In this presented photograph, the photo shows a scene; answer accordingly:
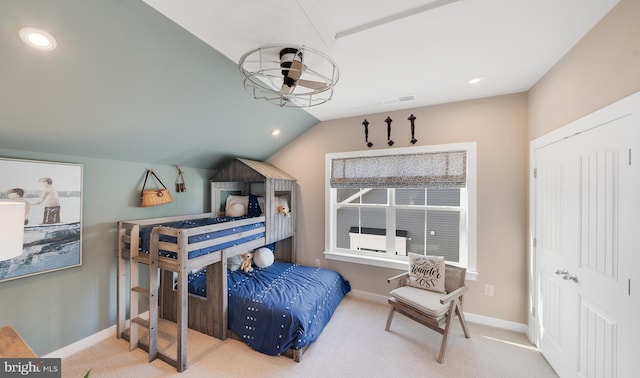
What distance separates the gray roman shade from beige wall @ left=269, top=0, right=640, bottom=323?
182mm

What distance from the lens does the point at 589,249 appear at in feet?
5.09

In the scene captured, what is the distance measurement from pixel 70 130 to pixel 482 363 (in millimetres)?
3970

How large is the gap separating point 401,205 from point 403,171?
481 millimetres

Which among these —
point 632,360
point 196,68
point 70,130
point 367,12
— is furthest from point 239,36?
point 632,360

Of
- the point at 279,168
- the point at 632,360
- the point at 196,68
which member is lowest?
the point at 632,360

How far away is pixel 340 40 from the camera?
1.60 m

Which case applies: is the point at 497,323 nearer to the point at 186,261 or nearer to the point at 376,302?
the point at 376,302

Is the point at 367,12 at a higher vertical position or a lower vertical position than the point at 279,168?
higher

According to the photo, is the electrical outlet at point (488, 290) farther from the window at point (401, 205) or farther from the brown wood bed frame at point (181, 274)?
the brown wood bed frame at point (181, 274)

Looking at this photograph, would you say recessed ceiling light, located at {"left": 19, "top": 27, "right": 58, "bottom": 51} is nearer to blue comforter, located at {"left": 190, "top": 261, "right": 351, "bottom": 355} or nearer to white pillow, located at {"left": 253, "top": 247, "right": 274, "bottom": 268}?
blue comforter, located at {"left": 190, "top": 261, "right": 351, "bottom": 355}

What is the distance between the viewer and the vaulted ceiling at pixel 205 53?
1.28 m

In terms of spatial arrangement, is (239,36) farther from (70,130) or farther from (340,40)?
(70,130)

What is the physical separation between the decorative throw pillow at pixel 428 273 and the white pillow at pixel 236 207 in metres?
2.33

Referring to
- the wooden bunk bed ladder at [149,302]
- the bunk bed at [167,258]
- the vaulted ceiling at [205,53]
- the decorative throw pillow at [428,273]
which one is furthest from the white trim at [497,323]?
the wooden bunk bed ladder at [149,302]
